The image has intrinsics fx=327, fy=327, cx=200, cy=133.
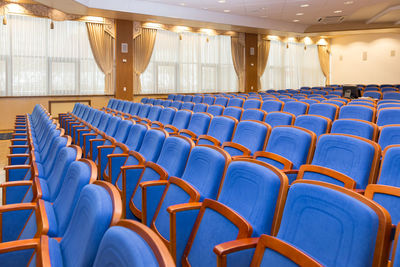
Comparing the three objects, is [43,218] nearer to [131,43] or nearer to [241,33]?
[131,43]

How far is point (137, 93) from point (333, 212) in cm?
1030

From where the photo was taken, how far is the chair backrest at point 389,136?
2467mm

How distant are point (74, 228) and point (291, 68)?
49.7 ft

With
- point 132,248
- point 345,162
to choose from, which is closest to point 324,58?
point 345,162

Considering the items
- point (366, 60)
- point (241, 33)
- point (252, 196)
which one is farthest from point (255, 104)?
point (366, 60)

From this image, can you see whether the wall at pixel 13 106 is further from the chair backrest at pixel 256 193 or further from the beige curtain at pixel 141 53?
→ the chair backrest at pixel 256 193

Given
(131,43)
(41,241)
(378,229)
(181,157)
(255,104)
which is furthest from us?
(131,43)

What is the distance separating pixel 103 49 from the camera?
33.8 ft

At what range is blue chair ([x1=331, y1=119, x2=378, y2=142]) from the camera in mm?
2744

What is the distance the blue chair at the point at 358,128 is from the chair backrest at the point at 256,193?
1.61 meters

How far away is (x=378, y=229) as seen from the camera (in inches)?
39.8

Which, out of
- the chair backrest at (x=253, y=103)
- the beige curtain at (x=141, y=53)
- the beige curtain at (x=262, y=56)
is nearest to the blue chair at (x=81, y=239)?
the chair backrest at (x=253, y=103)

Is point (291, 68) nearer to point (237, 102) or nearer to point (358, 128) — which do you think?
point (237, 102)

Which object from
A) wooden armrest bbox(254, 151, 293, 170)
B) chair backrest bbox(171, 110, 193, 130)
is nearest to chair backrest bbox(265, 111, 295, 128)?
chair backrest bbox(171, 110, 193, 130)
